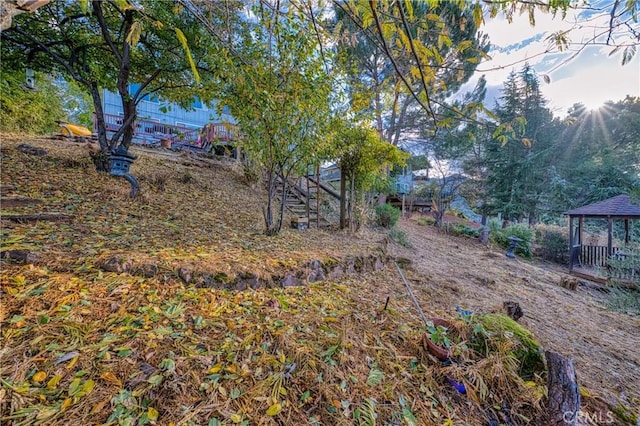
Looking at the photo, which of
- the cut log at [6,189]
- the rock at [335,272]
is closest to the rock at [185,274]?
the rock at [335,272]

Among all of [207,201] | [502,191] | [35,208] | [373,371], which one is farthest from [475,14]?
[502,191]

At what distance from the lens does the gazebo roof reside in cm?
649

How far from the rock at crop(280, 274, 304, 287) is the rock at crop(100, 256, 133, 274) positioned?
1.22 meters

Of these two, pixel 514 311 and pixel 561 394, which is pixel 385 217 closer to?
pixel 514 311

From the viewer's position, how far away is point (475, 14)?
1.03 meters

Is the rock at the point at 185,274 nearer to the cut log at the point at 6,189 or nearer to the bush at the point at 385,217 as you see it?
the cut log at the point at 6,189

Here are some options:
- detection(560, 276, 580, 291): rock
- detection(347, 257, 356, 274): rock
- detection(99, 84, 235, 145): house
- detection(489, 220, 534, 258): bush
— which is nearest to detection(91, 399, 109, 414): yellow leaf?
detection(347, 257, 356, 274): rock

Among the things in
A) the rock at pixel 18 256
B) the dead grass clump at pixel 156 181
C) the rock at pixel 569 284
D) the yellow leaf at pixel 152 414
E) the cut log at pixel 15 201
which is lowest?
the rock at pixel 569 284

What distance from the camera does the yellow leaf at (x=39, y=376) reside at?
105cm

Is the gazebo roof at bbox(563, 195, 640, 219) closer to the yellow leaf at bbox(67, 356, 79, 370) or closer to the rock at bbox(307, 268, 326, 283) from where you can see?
the rock at bbox(307, 268, 326, 283)

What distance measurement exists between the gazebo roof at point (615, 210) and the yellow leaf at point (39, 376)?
10440 millimetres

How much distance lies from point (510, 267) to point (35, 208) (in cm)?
883

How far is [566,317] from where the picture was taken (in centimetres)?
345

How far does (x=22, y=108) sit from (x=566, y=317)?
518 inches
